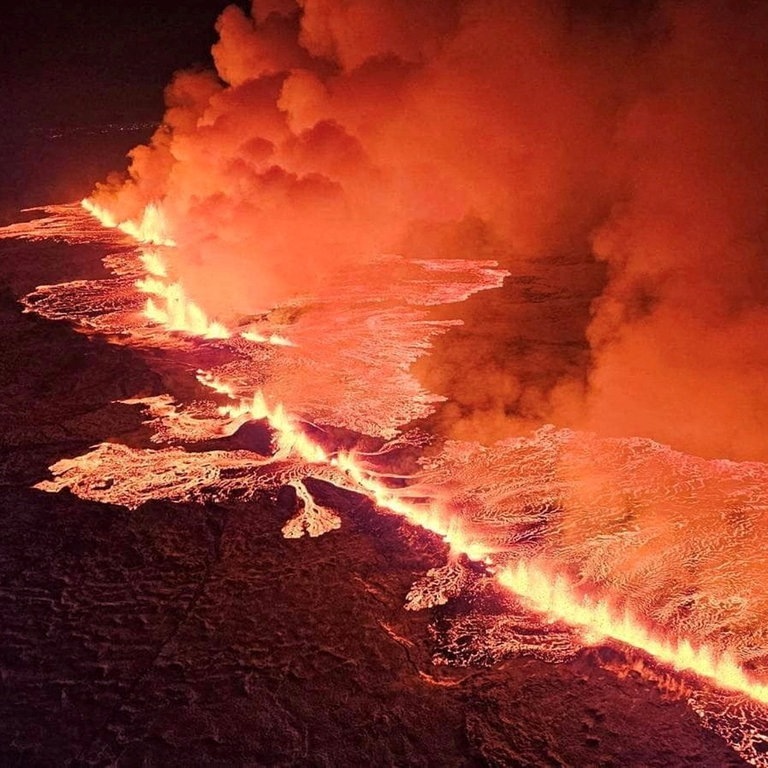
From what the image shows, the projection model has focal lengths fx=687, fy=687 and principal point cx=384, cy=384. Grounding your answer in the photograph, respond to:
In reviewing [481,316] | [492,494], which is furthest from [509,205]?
[492,494]

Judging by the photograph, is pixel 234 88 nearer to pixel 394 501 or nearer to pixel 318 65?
pixel 318 65

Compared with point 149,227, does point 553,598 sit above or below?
below

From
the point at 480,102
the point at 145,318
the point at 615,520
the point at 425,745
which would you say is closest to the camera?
the point at 425,745

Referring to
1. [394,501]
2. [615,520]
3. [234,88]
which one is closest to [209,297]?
[234,88]

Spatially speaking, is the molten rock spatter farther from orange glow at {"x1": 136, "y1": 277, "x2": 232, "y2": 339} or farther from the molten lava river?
orange glow at {"x1": 136, "y1": 277, "x2": 232, "y2": 339}

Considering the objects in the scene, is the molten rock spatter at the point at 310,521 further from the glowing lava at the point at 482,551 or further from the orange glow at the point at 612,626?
the orange glow at the point at 612,626

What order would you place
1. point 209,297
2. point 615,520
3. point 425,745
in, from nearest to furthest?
point 425,745 < point 615,520 < point 209,297

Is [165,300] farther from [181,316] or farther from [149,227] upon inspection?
[149,227]
